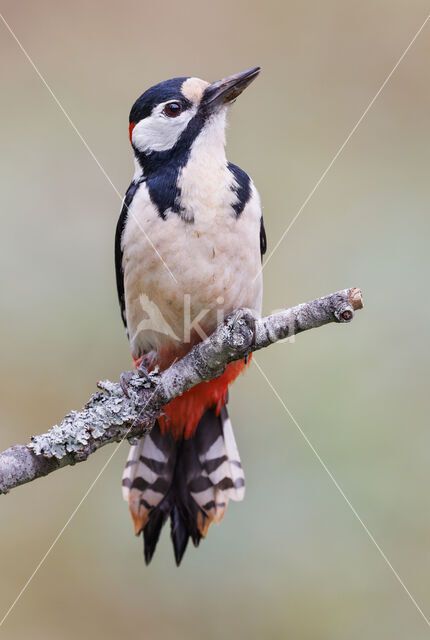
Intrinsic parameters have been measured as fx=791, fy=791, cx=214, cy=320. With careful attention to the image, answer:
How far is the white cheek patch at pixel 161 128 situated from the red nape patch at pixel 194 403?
3.19 feet

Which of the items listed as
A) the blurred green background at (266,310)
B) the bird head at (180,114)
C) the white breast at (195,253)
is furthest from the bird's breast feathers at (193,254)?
the blurred green background at (266,310)

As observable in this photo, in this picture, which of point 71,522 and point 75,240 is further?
point 75,240

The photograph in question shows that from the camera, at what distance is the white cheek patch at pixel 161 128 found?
10.7ft

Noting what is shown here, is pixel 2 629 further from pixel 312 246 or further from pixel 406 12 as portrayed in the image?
pixel 406 12

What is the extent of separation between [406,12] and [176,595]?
397 cm

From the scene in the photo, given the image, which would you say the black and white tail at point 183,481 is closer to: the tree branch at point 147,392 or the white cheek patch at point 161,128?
the tree branch at point 147,392

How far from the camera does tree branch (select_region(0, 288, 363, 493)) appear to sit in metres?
2.40

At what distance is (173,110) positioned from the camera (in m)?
3.25

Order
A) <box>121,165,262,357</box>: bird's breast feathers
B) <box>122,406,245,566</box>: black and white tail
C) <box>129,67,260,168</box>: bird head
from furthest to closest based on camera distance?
<box>122,406,245,566</box>: black and white tail
<box>129,67,260,168</box>: bird head
<box>121,165,262,357</box>: bird's breast feathers

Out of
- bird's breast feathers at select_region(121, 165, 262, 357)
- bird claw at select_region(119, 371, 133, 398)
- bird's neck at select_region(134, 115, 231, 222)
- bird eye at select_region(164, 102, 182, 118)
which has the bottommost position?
bird claw at select_region(119, 371, 133, 398)

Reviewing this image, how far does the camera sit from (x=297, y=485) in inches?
144

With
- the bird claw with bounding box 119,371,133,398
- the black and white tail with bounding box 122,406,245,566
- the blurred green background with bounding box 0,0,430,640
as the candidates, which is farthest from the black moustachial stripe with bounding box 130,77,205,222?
the black and white tail with bounding box 122,406,245,566

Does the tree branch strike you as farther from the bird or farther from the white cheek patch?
the white cheek patch

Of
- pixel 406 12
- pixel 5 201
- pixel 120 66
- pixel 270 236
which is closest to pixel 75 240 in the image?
pixel 5 201
